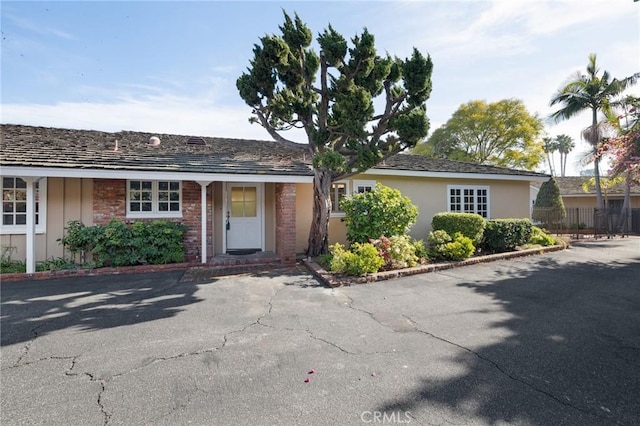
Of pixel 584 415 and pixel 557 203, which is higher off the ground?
pixel 557 203

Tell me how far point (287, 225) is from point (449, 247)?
462 centimetres

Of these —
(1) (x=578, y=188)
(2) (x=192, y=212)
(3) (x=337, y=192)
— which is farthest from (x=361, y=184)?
(1) (x=578, y=188)

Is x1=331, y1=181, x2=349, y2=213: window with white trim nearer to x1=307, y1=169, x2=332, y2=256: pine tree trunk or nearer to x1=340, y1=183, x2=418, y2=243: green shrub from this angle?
x1=307, y1=169, x2=332, y2=256: pine tree trunk

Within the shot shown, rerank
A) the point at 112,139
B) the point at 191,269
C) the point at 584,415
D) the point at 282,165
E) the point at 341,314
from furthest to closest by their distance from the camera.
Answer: the point at 112,139
the point at 282,165
the point at 191,269
the point at 341,314
the point at 584,415

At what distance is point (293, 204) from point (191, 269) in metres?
3.23

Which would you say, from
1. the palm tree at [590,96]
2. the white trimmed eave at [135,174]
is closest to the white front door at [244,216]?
the white trimmed eave at [135,174]

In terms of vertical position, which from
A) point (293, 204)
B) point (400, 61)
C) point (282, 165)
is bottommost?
point (293, 204)

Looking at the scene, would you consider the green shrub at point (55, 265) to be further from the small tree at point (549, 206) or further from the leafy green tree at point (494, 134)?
the leafy green tree at point (494, 134)

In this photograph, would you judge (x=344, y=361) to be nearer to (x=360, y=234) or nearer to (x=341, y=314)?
(x=341, y=314)

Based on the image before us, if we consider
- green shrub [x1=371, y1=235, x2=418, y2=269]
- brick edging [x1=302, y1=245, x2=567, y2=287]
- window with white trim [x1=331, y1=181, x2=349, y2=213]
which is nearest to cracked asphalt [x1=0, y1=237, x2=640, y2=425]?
brick edging [x1=302, y1=245, x2=567, y2=287]

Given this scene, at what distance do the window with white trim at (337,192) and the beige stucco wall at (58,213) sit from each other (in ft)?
23.9

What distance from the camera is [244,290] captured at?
613 cm

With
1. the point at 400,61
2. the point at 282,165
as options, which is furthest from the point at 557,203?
the point at 282,165

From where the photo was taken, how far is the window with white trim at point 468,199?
12492 millimetres
